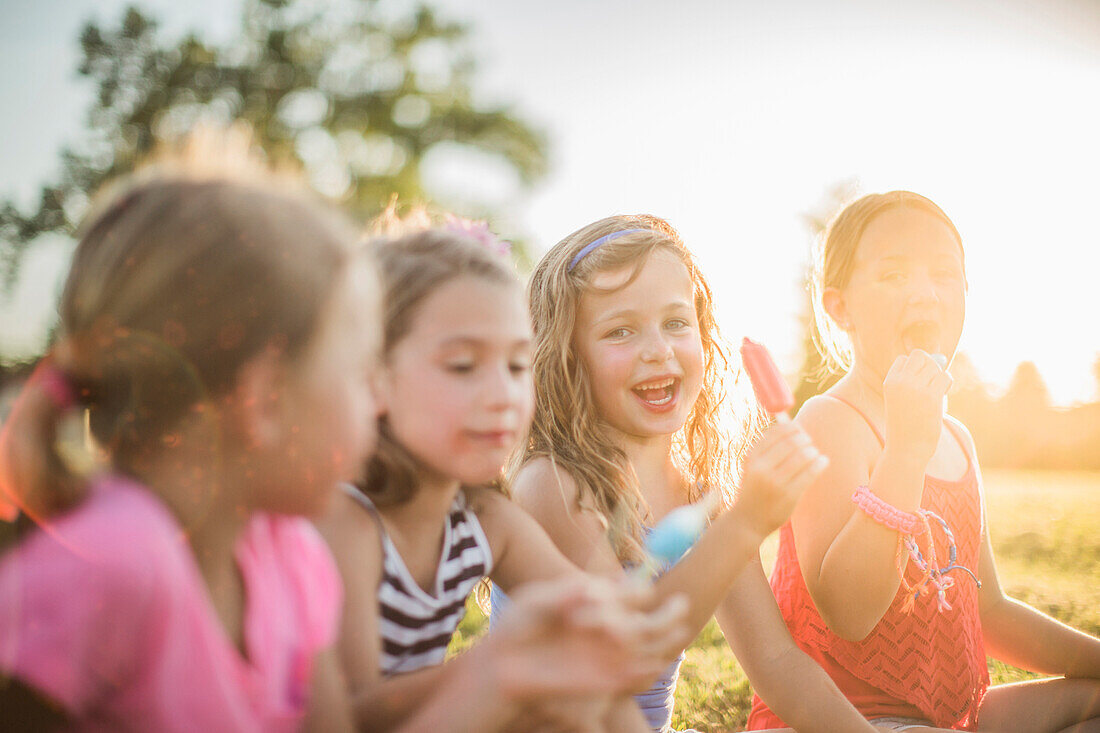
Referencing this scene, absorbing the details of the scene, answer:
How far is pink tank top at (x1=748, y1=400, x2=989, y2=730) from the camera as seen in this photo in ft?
7.22

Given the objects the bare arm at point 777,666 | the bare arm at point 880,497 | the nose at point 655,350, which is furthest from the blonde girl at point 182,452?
the bare arm at point 880,497

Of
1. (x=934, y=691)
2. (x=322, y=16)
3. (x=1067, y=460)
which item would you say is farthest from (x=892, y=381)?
(x=322, y=16)

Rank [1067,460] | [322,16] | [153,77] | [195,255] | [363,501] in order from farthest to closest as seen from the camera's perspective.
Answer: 1. [322,16]
2. [153,77]
3. [1067,460]
4. [363,501]
5. [195,255]

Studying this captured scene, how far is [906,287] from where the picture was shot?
7.53 ft

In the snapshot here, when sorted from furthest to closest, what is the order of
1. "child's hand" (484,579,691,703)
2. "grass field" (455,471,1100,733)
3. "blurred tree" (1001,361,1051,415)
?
"blurred tree" (1001,361,1051,415) < "grass field" (455,471,1100,733) < "child's hand" (484,579,691,703)

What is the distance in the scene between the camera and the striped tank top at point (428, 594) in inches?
56.7

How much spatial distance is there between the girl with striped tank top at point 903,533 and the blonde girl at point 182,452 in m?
1.44

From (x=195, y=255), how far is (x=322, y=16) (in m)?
19.3

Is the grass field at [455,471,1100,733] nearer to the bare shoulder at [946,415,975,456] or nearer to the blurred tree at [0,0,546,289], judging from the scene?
the bare shoulder at [946,415,975,456]

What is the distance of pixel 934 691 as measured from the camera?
221 centimetres

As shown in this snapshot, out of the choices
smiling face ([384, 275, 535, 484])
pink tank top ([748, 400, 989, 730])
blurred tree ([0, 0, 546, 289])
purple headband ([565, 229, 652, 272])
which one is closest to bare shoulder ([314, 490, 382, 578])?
smiling face ([384, 275, 535, 484])

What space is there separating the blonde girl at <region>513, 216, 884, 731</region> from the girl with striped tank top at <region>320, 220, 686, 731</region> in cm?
47

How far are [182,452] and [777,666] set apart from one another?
167 cm

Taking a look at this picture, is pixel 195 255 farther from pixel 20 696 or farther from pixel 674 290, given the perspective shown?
pixel 674 290
